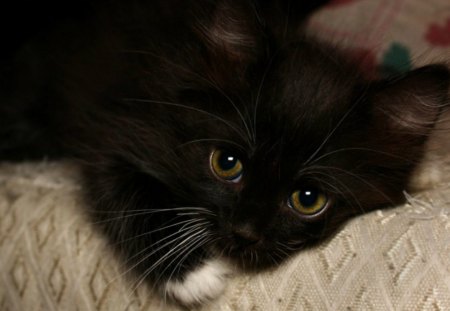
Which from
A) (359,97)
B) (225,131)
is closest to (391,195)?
(359,97)

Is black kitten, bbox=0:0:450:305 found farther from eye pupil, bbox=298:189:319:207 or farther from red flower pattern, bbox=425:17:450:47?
red flower pattern, bbox=425:17:450:47

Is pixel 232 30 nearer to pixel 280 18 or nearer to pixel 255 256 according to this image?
pixel 280 18

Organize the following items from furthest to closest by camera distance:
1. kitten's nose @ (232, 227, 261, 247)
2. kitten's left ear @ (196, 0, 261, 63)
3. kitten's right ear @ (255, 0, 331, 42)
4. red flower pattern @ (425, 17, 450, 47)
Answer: red flower pattern @ (425, 17, 450, 47)
kitten's right ear @ (255, 0, 331, 42)
kitten's left ear @ (196, 0, 261, 63)
kitten's nose @ (232, 227, 261, 247)

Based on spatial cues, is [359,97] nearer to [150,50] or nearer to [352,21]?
[150,50]

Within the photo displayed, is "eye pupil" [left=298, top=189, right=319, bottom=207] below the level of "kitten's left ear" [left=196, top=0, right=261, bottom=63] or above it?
below

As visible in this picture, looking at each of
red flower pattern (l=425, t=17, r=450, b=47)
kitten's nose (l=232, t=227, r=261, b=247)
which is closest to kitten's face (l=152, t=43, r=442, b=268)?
kitten's nose (l=232, t=227, r=261, b=247)

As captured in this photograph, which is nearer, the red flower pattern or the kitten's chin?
the kitten's chin

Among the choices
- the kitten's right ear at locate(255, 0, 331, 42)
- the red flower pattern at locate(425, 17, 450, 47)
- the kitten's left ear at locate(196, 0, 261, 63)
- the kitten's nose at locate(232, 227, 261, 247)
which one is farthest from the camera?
the red flower pattern at locate(425, 17, 450, 47)

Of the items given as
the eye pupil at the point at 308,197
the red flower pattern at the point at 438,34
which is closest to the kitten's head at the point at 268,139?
the eye pupil at the point at 308,197

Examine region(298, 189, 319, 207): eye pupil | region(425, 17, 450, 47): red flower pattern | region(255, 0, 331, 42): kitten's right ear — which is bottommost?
region(298, 189, 319, 207): eye pupil
